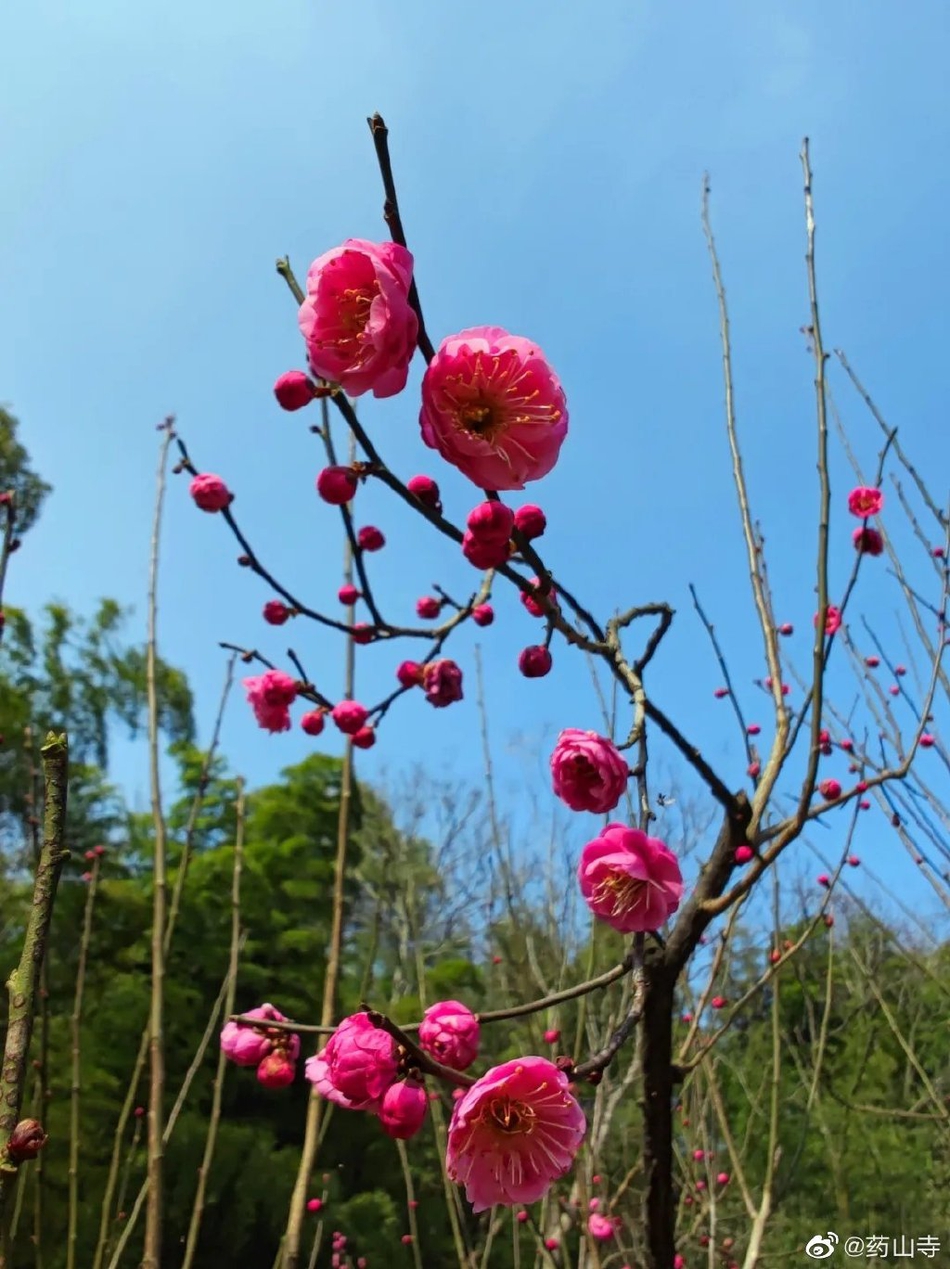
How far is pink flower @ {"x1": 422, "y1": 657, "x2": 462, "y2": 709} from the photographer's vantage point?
161 centimetres

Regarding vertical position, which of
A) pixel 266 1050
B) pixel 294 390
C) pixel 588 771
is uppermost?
pixel 294 390

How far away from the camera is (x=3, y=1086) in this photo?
0.49 m

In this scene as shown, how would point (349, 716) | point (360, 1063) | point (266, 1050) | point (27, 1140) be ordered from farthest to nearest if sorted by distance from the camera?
point (349, 716)
point (266, 1050)
point (360, 1063)
point (27, 1140)

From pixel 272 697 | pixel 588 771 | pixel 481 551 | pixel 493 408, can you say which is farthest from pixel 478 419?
pixel 272 697

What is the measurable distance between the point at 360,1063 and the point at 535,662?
2.11ft

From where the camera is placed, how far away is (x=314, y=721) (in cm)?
173

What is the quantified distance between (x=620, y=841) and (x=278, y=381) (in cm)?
64

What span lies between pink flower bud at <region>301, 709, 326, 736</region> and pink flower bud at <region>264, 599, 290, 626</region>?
0.66 feet

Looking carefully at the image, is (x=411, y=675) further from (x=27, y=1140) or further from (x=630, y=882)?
(x=27, y=1140)

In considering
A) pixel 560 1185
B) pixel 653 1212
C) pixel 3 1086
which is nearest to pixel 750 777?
pixel 653 1212

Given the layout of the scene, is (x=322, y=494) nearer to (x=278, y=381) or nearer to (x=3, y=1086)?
(x=278, y=381)

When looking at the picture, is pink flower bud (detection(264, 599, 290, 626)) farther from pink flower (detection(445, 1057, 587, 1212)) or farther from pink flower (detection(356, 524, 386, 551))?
pink flower (detection(445, 1057, 587, 1212))

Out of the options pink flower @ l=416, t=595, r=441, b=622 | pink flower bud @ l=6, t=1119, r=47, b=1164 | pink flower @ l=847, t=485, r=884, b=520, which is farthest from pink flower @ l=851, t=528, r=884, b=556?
pink flower bud @ l=6, t=1119, r=47, b=1164

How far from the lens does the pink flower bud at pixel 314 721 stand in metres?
1.73
